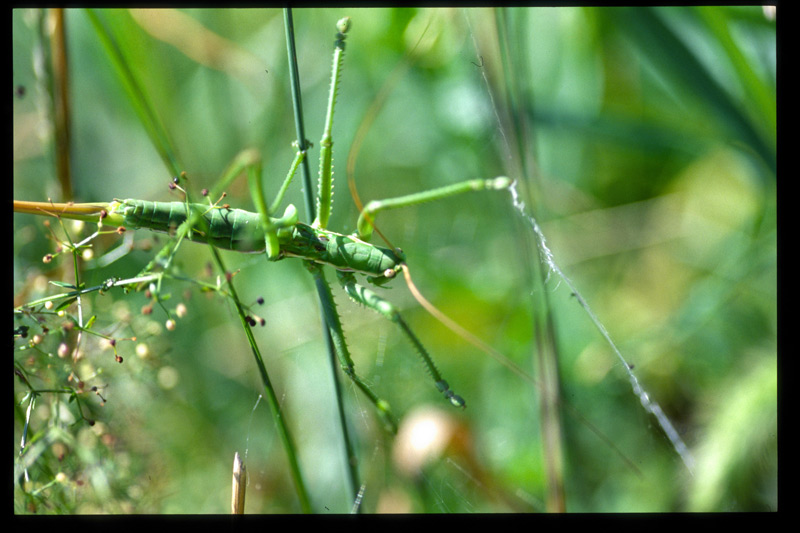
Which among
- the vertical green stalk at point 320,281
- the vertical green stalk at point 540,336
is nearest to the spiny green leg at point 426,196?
the vertical green stalk at point 320,281

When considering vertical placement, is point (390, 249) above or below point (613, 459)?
above

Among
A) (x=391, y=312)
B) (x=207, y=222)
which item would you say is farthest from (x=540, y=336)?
(x=207, y=222)

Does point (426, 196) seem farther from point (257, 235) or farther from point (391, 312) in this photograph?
point (257, 235)

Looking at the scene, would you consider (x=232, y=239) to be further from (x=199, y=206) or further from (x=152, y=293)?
(x=152, y=293)

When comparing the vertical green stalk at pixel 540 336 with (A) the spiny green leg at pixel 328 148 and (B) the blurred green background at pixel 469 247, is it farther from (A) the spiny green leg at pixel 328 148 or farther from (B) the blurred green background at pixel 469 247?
(A) the spiny green leg at pixel 328 148

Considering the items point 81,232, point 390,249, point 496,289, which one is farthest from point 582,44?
point 81,232

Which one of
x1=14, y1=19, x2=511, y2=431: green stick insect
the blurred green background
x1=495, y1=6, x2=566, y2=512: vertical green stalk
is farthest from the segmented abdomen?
x1=495, y1=6, x2=566, y2=512: vertical green stalk
